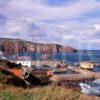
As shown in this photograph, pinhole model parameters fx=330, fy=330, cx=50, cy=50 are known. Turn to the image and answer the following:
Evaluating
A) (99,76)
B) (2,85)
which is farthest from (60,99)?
(99,76)

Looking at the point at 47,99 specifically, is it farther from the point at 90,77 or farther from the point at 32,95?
the point at 90,77

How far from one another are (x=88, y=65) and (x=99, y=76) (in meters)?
36.6

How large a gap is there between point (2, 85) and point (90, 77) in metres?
62.1

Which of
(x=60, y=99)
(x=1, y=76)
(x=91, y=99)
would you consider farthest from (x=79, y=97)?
(x=1, y=76)

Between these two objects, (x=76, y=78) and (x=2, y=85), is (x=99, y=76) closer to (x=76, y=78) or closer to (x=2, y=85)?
(x=76, y=78)

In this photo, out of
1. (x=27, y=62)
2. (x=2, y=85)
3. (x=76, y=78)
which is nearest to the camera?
(x=2, y=85)

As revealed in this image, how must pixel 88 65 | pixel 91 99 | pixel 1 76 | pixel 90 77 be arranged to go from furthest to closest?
pixel 88 65 < pixel 90 77 < pixel 1 76 < pixel 91 99

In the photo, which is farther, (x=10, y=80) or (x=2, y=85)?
(x=10, y=80)

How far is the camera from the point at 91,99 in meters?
13.2

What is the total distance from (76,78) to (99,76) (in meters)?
12.3

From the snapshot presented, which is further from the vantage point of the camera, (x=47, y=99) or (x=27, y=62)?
(x=27, y=62)

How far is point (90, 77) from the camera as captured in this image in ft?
250

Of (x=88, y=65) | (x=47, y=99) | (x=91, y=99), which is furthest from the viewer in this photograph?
(x=88, y=65)

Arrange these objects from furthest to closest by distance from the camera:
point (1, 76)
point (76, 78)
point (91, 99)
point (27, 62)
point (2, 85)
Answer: point (27, 62) < point (76, 78) < point (1, 76) < point (2, 85) < point (91, 99)
